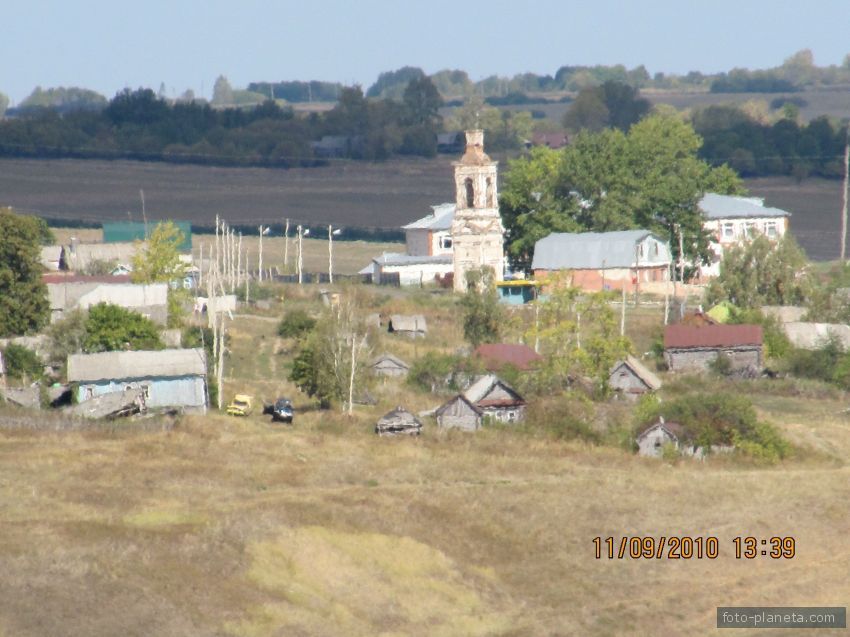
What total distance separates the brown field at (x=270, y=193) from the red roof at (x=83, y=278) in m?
37.3

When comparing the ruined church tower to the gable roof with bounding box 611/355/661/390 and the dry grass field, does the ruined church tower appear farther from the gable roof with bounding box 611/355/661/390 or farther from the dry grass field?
the dry grass field

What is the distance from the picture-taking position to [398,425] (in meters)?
45.6

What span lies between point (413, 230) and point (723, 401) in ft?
146

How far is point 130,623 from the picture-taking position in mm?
29188

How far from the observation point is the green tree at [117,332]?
5172 cm

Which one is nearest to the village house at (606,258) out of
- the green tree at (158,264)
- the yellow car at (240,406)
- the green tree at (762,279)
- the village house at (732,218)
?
the green tree at (762,279)

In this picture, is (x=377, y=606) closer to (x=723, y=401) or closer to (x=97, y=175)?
(x=723, y=401)

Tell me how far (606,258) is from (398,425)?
31975 millimetres

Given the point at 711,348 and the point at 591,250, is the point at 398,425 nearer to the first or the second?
the point at 711,348

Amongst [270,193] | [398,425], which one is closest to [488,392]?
[398,425]

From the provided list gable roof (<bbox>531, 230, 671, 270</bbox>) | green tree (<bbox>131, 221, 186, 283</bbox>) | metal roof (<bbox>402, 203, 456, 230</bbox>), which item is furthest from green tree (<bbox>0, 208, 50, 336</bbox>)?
metal roof (<bbox>402, 203, 456, 230</bbox>)

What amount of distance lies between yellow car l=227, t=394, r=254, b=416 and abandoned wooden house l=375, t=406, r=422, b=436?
12.8 ft

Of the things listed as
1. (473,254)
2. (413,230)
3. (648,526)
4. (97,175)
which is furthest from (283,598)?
(97,175)

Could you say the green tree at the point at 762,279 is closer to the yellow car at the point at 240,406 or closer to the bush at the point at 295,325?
the bush at the point at 295,325
